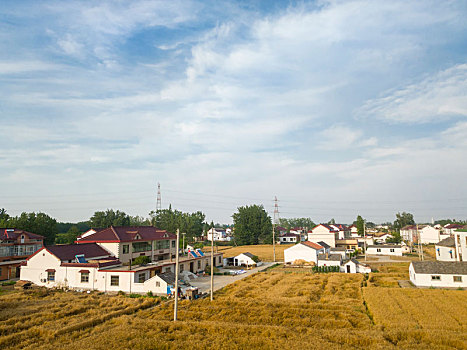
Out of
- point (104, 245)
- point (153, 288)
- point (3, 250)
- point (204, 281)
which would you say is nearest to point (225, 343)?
point (153, 288)

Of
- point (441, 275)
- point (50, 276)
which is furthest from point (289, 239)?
point (50, 276)

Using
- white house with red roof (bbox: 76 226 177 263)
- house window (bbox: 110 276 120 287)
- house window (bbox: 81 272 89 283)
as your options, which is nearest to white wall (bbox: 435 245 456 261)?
white house with red roof (bbox: 76 226 177 263)

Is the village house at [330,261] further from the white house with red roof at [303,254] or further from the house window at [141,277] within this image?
the house window at [141,277]

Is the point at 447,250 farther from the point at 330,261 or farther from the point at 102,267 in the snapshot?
the point at 102,267

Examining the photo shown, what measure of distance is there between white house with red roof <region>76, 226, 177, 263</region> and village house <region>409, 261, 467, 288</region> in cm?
3797

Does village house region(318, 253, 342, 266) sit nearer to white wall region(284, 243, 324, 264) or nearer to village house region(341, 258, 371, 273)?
village house region(341, 258, 371, 273)

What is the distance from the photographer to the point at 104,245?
46562 mm

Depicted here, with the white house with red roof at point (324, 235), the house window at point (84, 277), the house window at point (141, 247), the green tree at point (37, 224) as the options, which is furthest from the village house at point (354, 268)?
the green tree at point (37, 224)

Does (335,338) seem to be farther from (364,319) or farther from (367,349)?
(364,319)

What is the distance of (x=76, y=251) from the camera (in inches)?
1679

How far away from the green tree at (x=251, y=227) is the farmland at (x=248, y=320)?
78618mm

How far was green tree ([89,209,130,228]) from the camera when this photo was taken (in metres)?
107

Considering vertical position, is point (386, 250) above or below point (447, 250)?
below

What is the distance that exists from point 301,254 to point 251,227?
Answer: 52.0 meters
